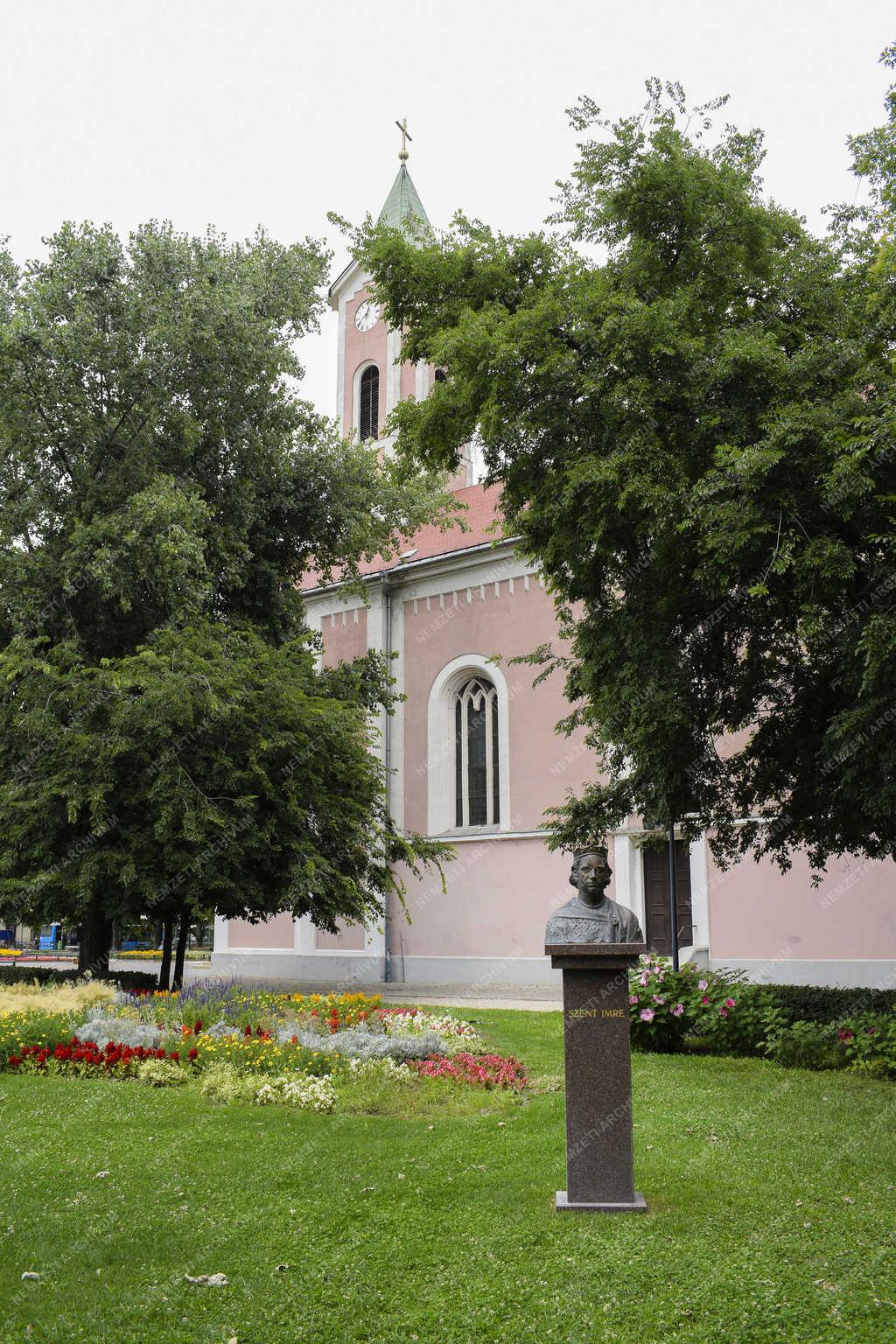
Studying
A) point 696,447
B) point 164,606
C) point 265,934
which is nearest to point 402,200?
point 164,606

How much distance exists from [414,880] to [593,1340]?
21.6 m

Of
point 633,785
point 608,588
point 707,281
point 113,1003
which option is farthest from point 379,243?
point 113,1003

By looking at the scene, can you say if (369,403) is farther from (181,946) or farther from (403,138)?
(181,946)

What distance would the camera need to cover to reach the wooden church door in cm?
2211

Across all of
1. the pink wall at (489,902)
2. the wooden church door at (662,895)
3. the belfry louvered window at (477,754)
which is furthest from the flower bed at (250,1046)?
the belfry louvered window at (477,754)

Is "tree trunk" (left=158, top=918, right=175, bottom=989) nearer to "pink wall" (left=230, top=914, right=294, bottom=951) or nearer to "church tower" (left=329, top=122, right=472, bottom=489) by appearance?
"pink wall" (left=230, top=914, right=294, bottom=951)

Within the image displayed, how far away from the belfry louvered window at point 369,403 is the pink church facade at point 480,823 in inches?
253

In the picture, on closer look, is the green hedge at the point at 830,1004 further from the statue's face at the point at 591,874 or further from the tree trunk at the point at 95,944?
the tree trunk at the point at 95,944

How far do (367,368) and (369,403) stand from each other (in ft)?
4.19

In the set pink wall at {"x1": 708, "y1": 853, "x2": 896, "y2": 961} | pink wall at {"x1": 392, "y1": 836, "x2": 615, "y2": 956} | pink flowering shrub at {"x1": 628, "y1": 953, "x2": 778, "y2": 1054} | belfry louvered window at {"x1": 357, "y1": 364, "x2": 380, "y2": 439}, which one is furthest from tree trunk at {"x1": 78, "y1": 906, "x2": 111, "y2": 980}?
belfry louvered window at {"x1": 357, "y1": 364, "x2": 380, "y2": 439}

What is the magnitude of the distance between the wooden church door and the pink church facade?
0.12 feet

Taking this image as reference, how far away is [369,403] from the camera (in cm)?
3444

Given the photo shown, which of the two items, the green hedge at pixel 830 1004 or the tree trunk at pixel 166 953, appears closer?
the green hedge at pixel 830 1004

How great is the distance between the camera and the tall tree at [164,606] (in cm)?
1554
